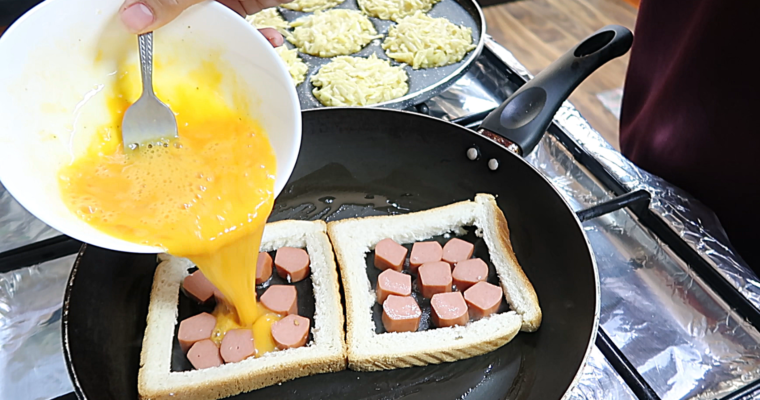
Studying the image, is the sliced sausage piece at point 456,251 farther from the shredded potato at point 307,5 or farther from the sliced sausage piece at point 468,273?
the shredded potato at point 307,5

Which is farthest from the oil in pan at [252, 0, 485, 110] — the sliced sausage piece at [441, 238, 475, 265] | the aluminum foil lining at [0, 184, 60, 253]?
the aluminum foil lining at [0, 184, 60, 253]

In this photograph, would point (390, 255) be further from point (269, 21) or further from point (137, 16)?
point (269, 21)

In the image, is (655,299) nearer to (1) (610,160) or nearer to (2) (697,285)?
(2) (697,285)

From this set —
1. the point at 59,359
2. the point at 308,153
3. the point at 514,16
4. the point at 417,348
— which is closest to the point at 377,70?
the point at 308,153

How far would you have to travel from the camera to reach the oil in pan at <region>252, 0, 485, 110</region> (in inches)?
92.7

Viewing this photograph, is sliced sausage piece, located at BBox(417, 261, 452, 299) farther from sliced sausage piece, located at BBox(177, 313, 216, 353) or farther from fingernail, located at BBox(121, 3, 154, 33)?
fingernail, located at BBox(121, 3, 154, 33)

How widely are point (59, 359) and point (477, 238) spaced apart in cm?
134

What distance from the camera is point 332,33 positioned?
2.71 meters

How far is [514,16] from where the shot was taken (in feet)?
16.7

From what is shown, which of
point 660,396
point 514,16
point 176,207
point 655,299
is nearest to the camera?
point 176,207

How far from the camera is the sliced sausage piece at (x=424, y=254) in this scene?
1816mm

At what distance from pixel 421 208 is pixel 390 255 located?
0.99 ft

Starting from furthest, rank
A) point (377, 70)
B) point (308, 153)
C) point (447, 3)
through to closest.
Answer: point (447, 3)
point (377, 70)
point (308, 153)

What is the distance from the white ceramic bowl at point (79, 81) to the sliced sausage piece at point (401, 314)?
0.51 meters
